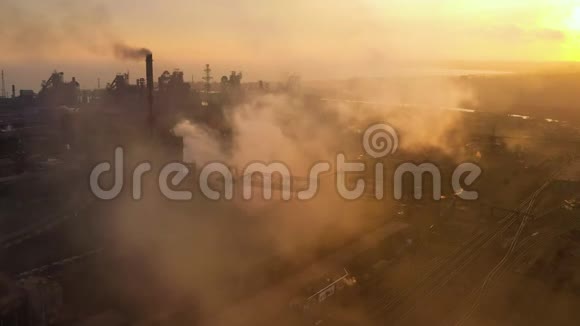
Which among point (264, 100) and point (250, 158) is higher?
point (264, 100)

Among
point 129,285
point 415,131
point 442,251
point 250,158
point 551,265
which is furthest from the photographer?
point 415,131

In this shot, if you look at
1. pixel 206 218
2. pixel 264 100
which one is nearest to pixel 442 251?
pixel 206 218

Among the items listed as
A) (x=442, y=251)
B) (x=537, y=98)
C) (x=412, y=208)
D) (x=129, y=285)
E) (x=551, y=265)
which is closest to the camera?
(x=129, y=285)

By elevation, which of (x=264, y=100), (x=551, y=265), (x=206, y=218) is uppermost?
(x=264, y=100)

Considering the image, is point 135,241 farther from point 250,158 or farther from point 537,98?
point 537,98

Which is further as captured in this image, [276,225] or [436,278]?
[276,225]

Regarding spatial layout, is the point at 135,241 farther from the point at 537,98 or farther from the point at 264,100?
the point at 537,98

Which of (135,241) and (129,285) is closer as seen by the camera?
(129,285)

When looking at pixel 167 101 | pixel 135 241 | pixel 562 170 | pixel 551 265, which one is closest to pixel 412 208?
pixel 551 265

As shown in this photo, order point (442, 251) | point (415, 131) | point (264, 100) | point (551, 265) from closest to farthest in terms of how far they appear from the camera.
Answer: point (551, 265)
point (442, 251)
point (415, 131)
point (264, 100)
